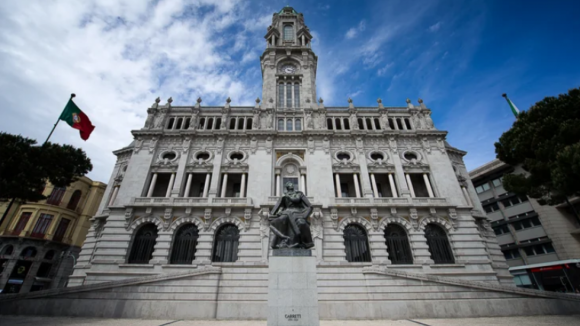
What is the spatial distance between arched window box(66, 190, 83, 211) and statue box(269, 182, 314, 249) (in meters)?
40.6

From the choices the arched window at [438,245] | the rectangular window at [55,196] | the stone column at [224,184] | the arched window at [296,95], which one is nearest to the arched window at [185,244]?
the stone column at [224,184]

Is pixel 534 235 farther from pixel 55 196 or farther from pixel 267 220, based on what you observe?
pixel 55 196

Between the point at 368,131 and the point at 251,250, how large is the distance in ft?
61.7

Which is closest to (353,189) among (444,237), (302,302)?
(444,237)

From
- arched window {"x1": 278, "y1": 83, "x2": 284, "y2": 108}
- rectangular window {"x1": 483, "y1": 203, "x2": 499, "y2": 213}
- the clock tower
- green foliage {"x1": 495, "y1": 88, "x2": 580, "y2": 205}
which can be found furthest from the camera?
rectangular window {"x1": 483, "y1": 203, "x2": 499, "y2": 213}

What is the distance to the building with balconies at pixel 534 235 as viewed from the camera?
29672mm

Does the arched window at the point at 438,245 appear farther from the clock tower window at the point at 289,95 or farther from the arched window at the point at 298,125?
the clock tower window at the point at 289,95

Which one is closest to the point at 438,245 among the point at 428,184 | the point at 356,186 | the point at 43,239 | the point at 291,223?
the point at 428,184

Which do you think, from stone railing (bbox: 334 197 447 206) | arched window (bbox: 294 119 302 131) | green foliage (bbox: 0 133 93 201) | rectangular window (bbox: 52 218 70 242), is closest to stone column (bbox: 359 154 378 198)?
stone railing (bbox: 334 197 447 206)

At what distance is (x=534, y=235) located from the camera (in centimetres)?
3441

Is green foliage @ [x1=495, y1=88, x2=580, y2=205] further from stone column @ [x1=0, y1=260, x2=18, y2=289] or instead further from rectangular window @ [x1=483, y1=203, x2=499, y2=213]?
stone column @ [x1=0, y1=260, x2=18, y2=289]

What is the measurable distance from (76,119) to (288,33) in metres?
33.6

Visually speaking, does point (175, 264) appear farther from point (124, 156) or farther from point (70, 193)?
point (70, 193)

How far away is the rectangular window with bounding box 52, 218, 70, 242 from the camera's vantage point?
34.7 metres
